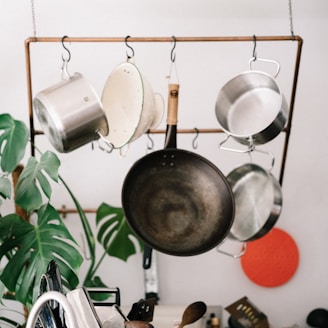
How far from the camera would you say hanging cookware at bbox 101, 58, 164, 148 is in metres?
1.84

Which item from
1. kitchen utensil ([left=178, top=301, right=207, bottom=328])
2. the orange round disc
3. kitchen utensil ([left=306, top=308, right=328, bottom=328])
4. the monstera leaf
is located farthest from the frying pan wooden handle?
kitchen utensil ([left=306, top=308, right=328, bottom=328])

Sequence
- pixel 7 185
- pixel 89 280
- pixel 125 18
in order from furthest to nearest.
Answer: pixel 125 18 → pixel 89 280 → pixel 7 185

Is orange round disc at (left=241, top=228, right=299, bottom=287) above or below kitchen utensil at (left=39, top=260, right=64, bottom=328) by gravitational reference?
below

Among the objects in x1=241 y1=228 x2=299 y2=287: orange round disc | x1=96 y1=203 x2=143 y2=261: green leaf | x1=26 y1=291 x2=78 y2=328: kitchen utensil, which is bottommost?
x1=241 y1=228 x2=299 y2=287: orange round disc

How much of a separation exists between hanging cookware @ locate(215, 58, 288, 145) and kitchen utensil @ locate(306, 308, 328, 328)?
0.83 metres

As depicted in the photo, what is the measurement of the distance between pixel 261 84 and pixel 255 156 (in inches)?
20.5

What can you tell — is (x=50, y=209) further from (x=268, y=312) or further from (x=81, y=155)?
(x=268, y=312)

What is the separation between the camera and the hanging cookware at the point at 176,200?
1.87 metres

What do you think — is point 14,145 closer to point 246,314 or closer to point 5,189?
point 5,189

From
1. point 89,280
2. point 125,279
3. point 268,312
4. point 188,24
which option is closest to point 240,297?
point 268,312

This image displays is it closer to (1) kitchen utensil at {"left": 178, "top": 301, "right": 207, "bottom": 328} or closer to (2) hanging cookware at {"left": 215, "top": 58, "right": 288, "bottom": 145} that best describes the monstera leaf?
(1) kitchen utensil at {"left": 178, "top": 301, "right": 207, "bottom": 328}

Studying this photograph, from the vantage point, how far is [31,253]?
189 cm

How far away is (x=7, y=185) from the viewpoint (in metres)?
1.85

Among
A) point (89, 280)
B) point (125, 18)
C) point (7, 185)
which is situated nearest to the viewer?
point (7, 185)
